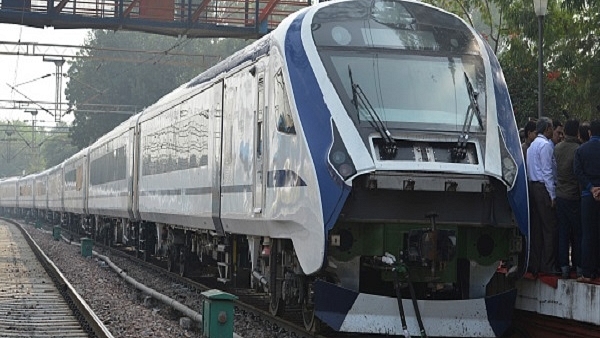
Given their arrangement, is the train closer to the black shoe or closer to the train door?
the train door

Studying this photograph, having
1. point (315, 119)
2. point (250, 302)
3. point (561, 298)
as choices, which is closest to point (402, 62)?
point (315, 119)

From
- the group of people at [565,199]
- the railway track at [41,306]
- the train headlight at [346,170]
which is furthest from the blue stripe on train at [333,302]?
the railway track at [41,306]

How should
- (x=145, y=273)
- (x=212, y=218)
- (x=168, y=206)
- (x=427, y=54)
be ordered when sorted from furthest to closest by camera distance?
(x=145, y=273), (x=168, y=206), (x=212, y=218), (x=427, y=54)

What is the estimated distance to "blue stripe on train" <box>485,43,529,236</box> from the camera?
998cm

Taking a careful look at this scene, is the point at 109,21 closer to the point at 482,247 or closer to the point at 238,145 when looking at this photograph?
the point at 238,145

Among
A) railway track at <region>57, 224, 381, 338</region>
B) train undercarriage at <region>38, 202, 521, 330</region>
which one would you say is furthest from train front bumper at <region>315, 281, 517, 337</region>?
railway track at <region>57, 224, 381, 338</region>

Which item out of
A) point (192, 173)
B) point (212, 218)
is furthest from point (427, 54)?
point (192, 173)

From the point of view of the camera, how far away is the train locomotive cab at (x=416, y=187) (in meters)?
9.77

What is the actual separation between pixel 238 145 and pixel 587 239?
4.72 meters

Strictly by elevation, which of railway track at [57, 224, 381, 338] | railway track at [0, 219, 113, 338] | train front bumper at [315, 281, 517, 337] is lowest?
railway track at [0, 219, 113, 338]

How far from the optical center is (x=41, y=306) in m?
15.9

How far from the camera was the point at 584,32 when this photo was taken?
74.3ft

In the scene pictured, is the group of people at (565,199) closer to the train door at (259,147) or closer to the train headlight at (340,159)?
the train headlight at (340,159)

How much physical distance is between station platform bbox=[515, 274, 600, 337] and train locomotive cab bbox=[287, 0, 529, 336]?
23 centimetres
